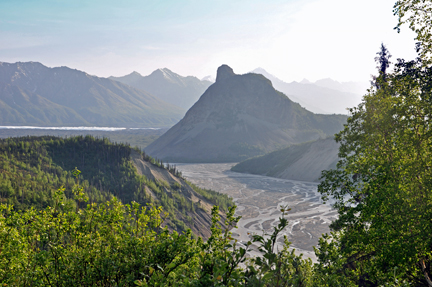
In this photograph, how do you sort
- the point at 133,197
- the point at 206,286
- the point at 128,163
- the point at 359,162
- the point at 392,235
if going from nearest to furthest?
the point at 206,286 < the point at 392,235 < the point at 359,162 < the point at 133,197 < the point at 128,163

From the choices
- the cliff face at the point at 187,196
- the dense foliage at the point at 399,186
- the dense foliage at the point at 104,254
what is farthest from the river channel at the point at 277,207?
the dense foliage at the point at 104,254

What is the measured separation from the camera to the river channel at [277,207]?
200 feet

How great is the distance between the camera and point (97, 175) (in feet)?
206

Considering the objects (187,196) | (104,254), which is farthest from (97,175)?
(104,254)

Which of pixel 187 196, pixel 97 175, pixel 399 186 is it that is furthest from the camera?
pixel 187 196

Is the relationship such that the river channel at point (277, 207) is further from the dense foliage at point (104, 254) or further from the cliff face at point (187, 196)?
the dense foliage at point (104, 254)

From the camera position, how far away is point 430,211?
10.4 meters

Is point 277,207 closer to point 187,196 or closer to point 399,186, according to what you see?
point 187,196

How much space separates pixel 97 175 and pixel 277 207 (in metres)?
45.6

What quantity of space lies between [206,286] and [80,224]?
22.0 feet

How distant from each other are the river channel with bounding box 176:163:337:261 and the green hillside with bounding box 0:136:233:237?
10297mm

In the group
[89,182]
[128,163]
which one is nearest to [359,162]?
[89,182]

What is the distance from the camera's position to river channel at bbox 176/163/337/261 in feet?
200

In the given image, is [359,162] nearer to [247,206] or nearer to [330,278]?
[330,278]
